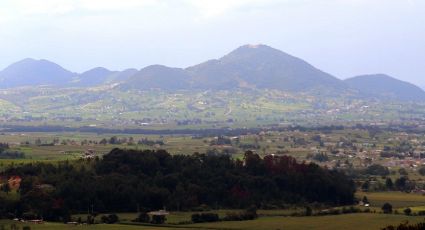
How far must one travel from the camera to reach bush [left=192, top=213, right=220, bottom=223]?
6594cm

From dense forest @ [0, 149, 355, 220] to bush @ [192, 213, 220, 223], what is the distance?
7.21 m

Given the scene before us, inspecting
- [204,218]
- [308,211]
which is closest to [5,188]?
[204,218]

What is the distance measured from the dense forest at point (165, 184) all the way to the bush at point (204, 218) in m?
7.21

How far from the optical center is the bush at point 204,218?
65.9 m

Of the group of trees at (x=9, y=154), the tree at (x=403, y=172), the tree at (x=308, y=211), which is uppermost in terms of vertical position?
the group of trees at (x=9, y=154)

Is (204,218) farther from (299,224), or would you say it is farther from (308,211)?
(308,211)

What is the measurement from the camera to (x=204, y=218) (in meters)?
66.4

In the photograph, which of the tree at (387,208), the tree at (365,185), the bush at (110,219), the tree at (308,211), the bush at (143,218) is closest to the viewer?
the bush at (110,219)

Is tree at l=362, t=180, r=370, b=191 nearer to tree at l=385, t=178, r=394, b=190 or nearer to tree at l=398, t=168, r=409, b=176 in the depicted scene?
tree at l=385, t=178, r=394, b=190

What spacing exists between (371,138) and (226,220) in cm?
9755

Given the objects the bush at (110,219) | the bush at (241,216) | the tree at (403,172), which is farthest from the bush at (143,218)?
the tree at (403,172)

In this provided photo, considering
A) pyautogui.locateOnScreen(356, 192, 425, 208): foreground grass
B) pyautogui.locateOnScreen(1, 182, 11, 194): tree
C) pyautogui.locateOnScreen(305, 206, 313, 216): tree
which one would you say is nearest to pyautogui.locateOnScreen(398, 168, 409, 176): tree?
pyautogui.locateOnScreen(356, 192, 425, 208): foreground grass

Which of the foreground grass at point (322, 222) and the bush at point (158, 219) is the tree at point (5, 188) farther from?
the foreground grass at point (322, 222)

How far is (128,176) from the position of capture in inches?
3169
